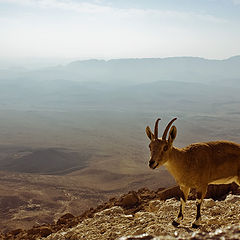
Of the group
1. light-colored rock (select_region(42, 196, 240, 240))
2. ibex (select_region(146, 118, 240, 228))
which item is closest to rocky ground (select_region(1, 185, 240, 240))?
light-colored rock (select_region(42, 196, 240, 240))

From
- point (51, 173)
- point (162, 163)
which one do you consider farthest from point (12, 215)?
point (162, 163)

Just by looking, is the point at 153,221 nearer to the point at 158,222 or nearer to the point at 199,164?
the point at 158,222

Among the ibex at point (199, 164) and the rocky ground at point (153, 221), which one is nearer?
the rocky ground at point (153, 221)

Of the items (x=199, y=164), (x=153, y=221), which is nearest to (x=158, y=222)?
(x=153, y=221)

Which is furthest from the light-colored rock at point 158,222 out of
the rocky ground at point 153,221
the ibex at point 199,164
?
the ibex at point 199,164

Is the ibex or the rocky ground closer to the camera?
the rocky ground

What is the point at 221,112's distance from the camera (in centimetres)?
13075

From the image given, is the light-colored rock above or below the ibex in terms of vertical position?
below

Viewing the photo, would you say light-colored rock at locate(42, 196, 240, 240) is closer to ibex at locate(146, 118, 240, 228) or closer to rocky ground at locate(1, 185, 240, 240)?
rocky ground at locate(1, 185, 240, 240)

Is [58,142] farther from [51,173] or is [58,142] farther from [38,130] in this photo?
[51,173]

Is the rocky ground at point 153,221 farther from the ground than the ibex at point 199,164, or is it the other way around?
the ibex at point 199,164

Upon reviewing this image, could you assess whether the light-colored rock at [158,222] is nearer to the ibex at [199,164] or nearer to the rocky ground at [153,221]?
the rocky ground at [153,221]

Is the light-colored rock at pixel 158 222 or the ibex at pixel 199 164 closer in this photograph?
the light-colored rock at pixel 158 222

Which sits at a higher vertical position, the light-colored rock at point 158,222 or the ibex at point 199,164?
the ibex at point 199,164
